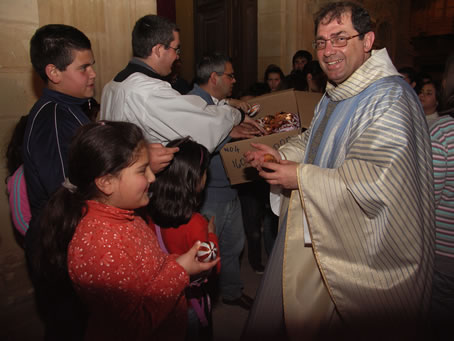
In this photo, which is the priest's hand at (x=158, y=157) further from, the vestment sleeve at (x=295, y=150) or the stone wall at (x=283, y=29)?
the stone wall at (x=283, y=29)

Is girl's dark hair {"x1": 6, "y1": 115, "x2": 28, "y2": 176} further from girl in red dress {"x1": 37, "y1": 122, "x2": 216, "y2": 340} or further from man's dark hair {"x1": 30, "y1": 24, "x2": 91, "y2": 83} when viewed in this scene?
girl in red dress {"x1": 37, "y1": 122, "x2": 216, "y2": 340}

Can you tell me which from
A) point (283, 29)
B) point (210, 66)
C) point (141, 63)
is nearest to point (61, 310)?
point (141, 63)

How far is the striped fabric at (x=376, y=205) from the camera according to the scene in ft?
5.32

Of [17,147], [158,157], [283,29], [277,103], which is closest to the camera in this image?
[158,157]

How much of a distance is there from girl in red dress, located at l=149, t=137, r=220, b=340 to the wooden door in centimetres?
356

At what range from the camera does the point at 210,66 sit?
307 centimetres

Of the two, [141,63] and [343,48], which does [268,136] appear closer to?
[343,48]

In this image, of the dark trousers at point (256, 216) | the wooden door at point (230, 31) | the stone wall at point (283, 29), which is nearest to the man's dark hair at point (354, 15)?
the dark trousers at point (256, 216)

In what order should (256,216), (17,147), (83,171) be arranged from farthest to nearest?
(256,216), (17,147), (83,171)

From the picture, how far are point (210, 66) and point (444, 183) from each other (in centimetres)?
198

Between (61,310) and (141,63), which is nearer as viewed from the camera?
(61,310)

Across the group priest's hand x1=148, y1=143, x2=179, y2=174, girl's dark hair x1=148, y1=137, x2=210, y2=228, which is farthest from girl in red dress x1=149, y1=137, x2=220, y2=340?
priest's hand x1=148, y1=143, x2=179, y2=174

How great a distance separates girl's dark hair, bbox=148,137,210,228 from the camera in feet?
6.38

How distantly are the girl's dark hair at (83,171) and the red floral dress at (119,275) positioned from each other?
74mm
